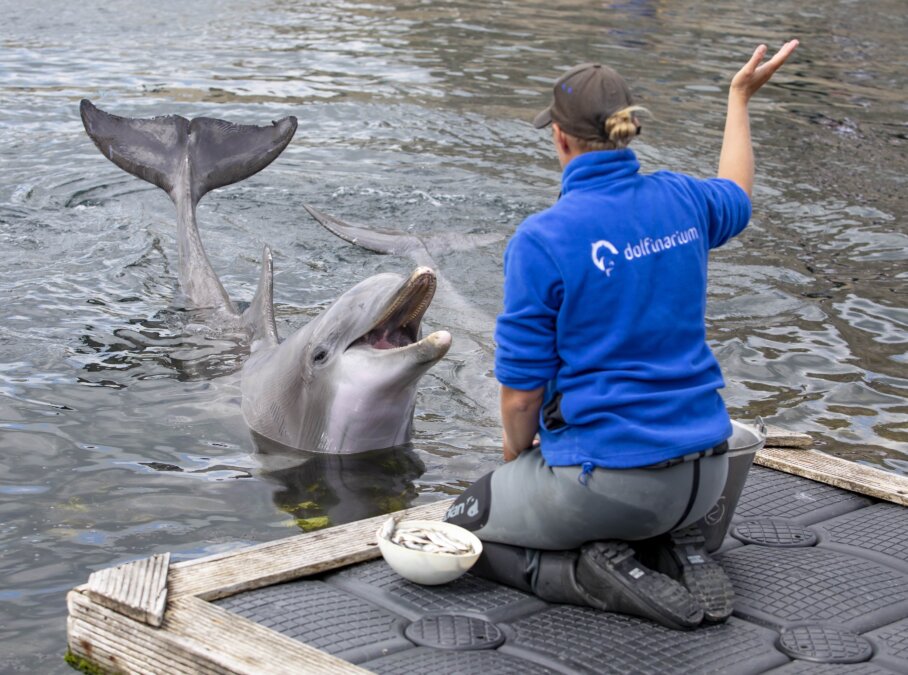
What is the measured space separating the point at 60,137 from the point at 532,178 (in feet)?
16.9

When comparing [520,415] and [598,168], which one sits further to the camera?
[520,415]

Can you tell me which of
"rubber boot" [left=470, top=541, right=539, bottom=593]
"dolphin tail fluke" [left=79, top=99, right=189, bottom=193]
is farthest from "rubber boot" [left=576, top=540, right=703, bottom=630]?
"dolphin tail fluke" [left=79, top=99, right=189, bottom=193]

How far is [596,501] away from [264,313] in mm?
4006

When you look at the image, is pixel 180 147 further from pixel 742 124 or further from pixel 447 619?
pixel 447 619

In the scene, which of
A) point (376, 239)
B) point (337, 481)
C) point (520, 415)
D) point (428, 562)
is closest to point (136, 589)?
point (428, 562)

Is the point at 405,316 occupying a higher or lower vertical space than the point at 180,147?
lower

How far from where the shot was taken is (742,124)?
165 inches

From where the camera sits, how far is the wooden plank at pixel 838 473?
15.8 feet

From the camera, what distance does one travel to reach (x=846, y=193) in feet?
39.2

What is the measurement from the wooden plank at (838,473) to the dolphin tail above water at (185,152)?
435 centimetres

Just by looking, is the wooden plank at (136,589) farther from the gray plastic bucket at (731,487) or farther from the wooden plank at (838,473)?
the wooden plank at (838,473)

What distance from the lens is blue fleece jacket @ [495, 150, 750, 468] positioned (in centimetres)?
354

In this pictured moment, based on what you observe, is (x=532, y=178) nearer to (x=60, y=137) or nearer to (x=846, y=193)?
(x=846, y=193)

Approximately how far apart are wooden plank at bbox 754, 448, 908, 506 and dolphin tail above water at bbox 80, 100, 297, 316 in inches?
171
